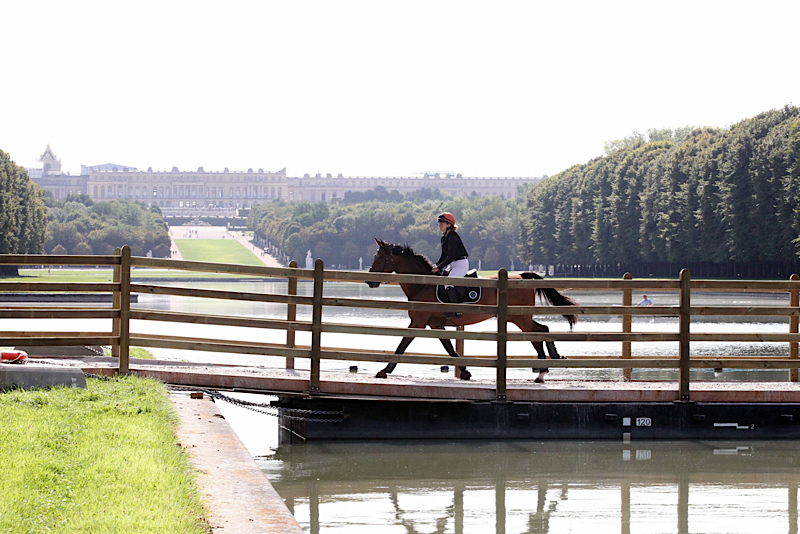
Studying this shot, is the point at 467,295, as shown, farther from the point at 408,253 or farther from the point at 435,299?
the point at 408,253

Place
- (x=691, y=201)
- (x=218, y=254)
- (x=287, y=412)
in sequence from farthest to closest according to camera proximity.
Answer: (x=218, y=254)
(x=691, y=201)
(x=287, y=412)

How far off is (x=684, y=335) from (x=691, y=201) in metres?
79.0

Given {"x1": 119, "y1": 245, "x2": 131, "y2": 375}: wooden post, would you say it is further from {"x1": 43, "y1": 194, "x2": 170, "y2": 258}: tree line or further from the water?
{"x1": 43, "y1": 194, "x2": 170, "y2": 258}: tree line

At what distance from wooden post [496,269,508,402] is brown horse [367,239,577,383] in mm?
499

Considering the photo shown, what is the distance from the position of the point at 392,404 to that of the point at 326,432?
889 mm

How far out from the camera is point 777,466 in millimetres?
12047

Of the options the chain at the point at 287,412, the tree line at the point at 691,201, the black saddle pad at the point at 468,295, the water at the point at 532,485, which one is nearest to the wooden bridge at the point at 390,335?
Result: the chain at the point at 287,412

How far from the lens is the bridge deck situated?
43.2 feet

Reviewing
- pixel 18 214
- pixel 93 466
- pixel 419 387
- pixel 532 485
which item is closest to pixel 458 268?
pixel 419 387

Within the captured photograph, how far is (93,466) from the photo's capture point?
7.95 metres

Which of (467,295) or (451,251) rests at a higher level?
(451,251)

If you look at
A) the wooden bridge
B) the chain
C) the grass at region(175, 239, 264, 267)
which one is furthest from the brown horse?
the grass at region(175, 239, 264, 267)

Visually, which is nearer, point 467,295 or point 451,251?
point 467,295

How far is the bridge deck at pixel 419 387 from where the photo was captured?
13180 millimetres
